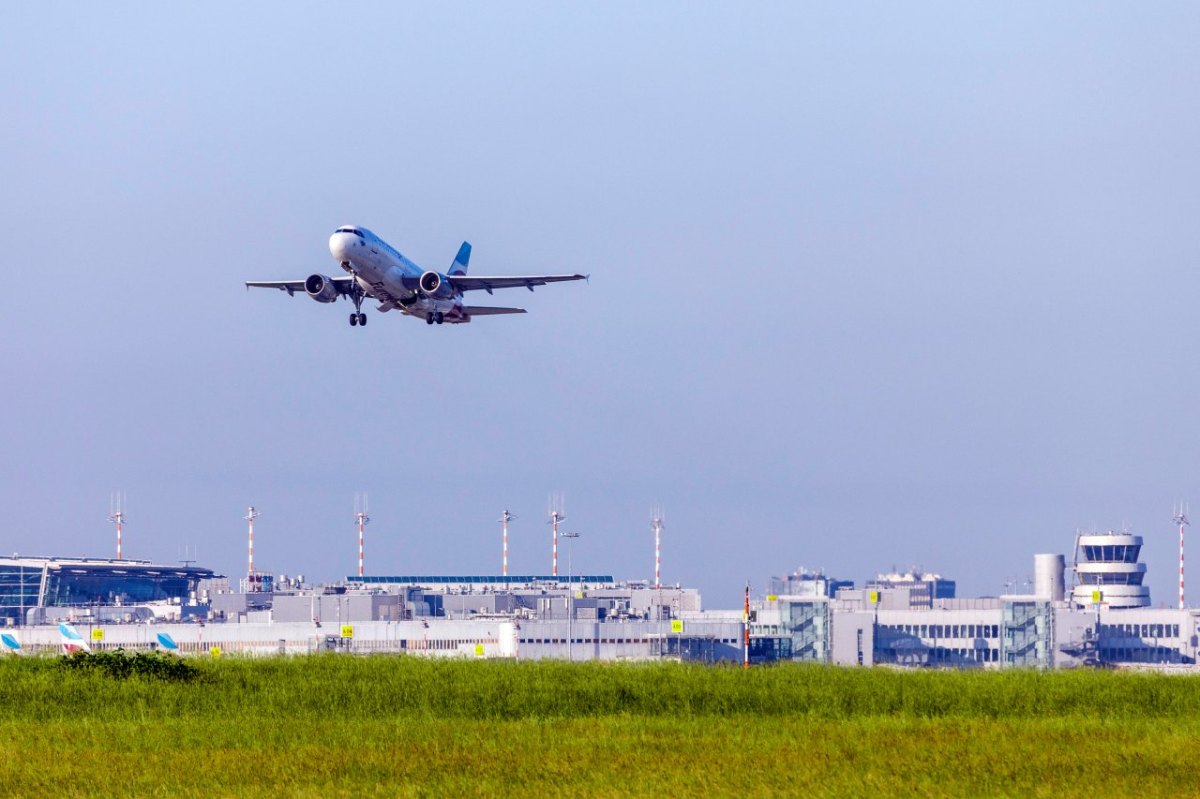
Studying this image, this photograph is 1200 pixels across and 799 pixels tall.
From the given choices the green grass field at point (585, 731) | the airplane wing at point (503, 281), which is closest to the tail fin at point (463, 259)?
the airplane wing at point (503, 281)

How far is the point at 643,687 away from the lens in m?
51.8

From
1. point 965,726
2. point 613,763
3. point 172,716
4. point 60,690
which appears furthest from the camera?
point 60,690

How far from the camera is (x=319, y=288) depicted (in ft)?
314

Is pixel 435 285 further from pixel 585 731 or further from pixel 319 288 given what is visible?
pixel 585 731

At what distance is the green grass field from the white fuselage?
1498 inches

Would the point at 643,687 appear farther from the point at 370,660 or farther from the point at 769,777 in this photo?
the point at 769,777

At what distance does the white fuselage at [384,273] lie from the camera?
92688 millimetres

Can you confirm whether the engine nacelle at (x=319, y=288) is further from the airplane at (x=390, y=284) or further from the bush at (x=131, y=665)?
the bush at (x=131, y=665)

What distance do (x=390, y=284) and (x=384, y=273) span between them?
39.1 inches

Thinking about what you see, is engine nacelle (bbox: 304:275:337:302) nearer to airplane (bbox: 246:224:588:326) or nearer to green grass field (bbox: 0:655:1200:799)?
airplane (bbox: 246:224:588:326)

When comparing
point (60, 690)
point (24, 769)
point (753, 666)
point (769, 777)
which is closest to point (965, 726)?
point (769, 777)

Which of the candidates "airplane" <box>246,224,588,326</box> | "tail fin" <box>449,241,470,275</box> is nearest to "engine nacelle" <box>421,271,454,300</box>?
"airplane" <box>246,224,588,326</box>

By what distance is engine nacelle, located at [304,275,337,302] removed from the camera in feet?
314

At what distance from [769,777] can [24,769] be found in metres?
15.5
